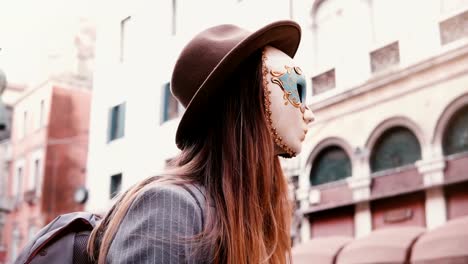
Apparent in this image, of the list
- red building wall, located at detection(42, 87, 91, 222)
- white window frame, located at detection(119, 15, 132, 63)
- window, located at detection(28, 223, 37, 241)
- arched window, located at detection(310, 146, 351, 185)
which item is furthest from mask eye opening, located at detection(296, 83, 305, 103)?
window, located at detection(28, 223, 37, 241)

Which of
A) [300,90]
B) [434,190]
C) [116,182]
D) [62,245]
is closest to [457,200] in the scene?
[434,190]

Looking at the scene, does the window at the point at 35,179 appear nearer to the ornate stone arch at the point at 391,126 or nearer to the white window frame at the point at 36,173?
the white window frame at the point at 36,173

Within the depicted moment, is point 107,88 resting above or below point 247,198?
above

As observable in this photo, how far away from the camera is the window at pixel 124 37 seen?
432 cm

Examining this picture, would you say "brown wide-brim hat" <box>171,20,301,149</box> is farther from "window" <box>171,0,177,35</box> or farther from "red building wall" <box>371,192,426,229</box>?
"window" <box>171,0,177,35</box>

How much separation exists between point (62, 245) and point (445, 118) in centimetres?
253

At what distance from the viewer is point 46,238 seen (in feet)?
3.43

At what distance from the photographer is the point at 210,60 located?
1.15 meters

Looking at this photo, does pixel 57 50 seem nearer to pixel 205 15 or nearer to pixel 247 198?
pixel 205 15

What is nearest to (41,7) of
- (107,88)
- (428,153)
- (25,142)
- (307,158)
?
(107,88)

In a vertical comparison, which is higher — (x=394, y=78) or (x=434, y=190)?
(x=394, y=78)

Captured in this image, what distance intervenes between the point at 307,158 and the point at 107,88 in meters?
1.68

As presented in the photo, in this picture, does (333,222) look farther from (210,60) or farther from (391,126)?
(210,60)

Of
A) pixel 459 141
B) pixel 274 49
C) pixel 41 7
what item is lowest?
pixel 274 49
